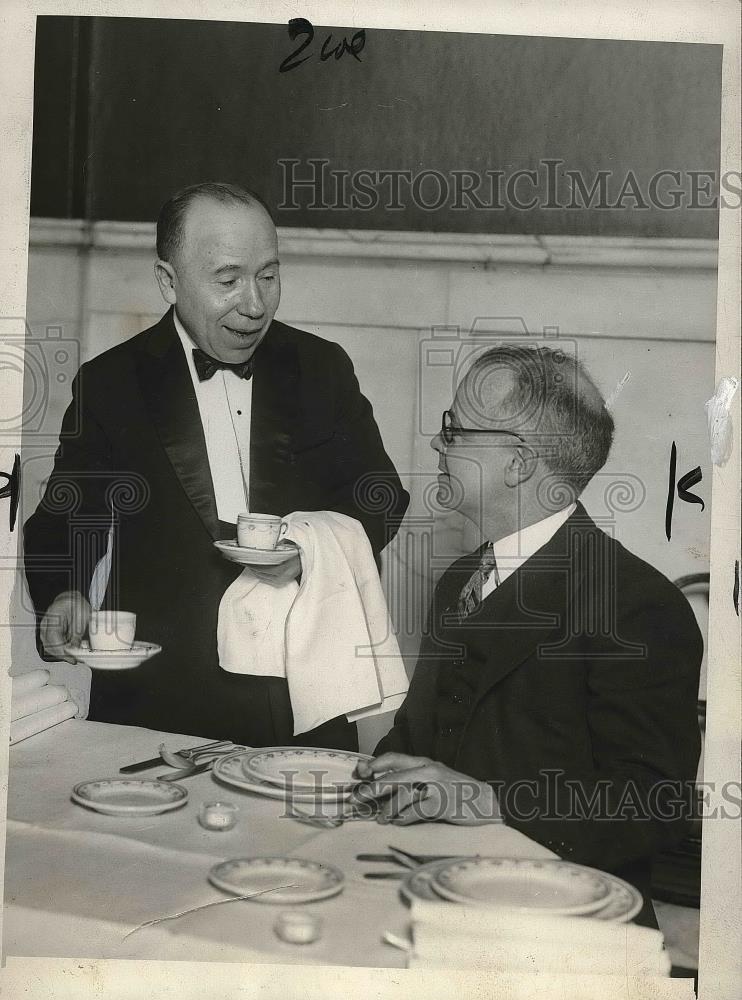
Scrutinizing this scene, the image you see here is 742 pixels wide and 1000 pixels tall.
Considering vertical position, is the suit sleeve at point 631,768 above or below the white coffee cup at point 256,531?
below

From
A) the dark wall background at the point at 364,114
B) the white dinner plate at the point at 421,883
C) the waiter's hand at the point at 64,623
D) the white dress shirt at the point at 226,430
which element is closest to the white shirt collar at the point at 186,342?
the white dress shirt at the point at 226,430

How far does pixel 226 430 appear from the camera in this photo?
1982mm

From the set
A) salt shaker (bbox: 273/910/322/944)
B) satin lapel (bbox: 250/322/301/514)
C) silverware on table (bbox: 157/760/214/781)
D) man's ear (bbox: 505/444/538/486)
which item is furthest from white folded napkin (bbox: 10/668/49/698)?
man's ear (bbox: 505/444/538/486)

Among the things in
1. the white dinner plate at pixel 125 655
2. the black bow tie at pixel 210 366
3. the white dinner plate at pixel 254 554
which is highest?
the black bow tie at pixel 210 366

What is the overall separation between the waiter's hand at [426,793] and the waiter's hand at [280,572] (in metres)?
0.40

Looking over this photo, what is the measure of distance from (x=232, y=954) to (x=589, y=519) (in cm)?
111

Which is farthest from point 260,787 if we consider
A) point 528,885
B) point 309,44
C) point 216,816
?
point 309,44

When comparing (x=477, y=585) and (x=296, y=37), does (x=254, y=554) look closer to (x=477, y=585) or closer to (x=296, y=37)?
(x=477, y=585)

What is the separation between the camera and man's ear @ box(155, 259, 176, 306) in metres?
1.98

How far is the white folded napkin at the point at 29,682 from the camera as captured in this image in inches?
78.0

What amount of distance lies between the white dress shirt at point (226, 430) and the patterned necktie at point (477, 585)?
1.56 feet

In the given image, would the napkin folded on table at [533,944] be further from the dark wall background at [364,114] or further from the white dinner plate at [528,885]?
the dark wall background at [364,114]

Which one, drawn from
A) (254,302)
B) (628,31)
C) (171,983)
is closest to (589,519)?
(254,302)

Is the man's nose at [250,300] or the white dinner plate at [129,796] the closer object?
the white dinner plate at [129,796]
